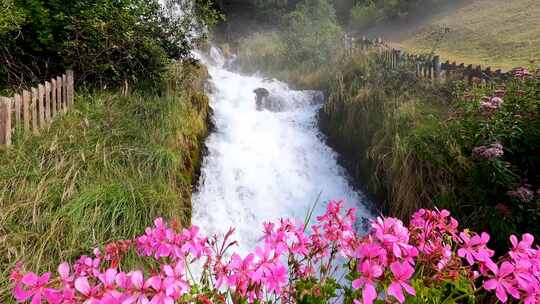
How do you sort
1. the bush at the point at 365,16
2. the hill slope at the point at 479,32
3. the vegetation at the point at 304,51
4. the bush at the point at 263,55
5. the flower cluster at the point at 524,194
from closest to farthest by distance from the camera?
the flower cluster at the point at 524,194
the vegetation at the point at 304,51
the hill slope at the point at 479,32
the bush at the point at 263,55
the bush at the point at 365,16

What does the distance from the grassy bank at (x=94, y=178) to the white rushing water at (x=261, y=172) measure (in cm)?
43

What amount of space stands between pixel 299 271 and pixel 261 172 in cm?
418

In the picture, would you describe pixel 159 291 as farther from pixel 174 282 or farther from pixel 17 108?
pixel 17 108

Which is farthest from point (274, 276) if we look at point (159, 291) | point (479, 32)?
point (479, 32)

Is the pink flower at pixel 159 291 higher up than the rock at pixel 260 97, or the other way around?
the rock at pixel 260 97

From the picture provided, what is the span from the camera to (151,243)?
1.12 metres

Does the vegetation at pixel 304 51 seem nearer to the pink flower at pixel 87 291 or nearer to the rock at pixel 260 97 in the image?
the rock at pixel 260 97

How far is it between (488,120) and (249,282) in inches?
146

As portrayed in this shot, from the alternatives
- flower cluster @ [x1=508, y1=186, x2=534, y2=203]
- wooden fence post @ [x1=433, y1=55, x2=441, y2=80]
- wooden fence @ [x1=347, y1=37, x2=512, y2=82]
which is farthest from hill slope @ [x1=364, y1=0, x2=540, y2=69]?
flower cluster @ [x1=508, y1=186, x2=534, y2=203]

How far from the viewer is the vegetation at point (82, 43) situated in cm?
492

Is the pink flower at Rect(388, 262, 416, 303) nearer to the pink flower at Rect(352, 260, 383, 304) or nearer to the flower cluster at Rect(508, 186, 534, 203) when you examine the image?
the pink flower at Rect(352, 260, 383, 304)

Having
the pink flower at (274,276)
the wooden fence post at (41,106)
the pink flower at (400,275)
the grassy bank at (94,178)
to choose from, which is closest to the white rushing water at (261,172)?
the grassy bank at (94,178)

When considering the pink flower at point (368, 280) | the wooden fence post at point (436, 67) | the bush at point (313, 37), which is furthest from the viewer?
the bush at point (313, 37)

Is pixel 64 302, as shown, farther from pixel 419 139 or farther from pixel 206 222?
pixel 419 139
